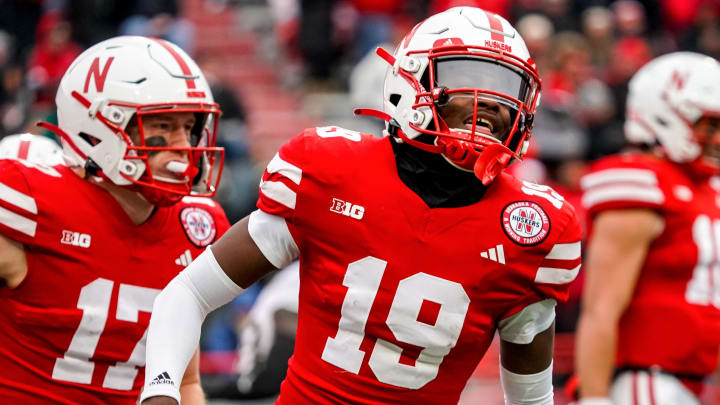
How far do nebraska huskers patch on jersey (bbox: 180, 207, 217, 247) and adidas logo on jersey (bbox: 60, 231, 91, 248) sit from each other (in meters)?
0.30

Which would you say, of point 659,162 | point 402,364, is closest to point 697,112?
point 659,162

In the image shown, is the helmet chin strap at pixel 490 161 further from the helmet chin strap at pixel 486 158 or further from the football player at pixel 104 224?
the football player at pixel 104 224

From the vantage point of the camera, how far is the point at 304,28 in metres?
9.56

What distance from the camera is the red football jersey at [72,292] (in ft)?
9.98

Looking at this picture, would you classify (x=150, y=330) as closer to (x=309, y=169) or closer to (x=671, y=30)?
(x=309, y=169)

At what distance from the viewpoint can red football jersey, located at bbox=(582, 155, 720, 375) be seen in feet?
13.8

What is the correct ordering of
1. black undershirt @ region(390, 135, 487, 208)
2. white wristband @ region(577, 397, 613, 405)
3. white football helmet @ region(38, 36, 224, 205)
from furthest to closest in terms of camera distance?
white wristband @ region(577, 397, 613, 405) < white football helmet @ region(38, 36, 224, 205) < black undershirt @ region(390, 135, 487, 208)

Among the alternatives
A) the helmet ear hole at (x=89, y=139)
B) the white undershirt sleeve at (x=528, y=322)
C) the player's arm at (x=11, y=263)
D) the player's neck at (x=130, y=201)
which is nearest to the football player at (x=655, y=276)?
the white undershirt sleeve at (x=528, y=322)

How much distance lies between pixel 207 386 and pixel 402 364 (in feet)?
10.4

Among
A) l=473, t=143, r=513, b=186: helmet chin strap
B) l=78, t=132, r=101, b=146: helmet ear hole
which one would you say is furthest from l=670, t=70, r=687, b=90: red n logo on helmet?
l=78, t=132, r=101, b=146: helmet ear hole

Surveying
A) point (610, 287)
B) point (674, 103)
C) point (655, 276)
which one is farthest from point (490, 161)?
point (674, 103)

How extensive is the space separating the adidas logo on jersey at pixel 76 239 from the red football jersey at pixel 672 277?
2.05 meters

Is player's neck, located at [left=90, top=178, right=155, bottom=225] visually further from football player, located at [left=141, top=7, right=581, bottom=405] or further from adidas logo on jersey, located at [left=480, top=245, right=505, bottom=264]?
adidas logo on jersey, located at [left=480, top=245, right=505, bottom=264]

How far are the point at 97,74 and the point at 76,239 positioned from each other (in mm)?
507
